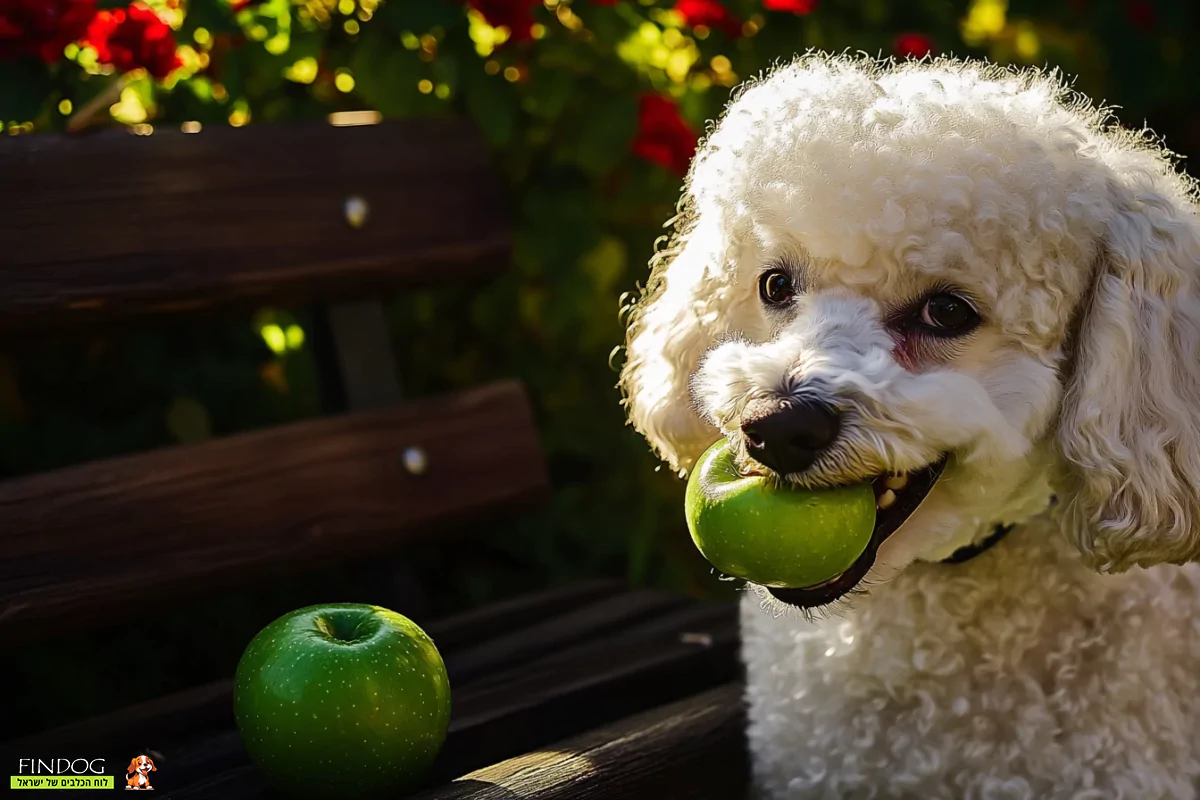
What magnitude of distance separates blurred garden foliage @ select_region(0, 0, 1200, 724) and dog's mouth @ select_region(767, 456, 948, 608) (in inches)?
46.1

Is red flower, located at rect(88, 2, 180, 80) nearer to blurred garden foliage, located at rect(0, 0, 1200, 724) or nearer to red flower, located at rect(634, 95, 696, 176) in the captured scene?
blurred garden foliage, located at rect(0, 0, 1200, 724)

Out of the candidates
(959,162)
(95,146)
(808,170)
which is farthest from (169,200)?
(959,162)

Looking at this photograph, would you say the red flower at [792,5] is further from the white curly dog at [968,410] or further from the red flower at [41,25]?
the red flower at [41,25]

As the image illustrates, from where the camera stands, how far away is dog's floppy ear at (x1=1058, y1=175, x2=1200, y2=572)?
1447mm

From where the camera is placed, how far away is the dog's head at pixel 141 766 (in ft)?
5.25

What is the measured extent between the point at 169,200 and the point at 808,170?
1.03 m

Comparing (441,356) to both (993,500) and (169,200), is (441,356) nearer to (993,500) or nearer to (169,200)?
(169,200)

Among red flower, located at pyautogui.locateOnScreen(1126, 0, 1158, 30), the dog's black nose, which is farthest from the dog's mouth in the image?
red flower, located at pyautogui.locateOnScreen(1126, 0, 1158, 30)

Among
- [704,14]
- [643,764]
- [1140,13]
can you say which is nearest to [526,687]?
[643,764]

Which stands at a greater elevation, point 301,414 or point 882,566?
point 301,414

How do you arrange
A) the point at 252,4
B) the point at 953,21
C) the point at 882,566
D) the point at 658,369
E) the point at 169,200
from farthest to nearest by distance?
the point at 953,21
the point at 252,4
the point at 169,200
the point at 658,369
the point at 882,566

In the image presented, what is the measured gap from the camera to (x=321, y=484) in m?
2.05

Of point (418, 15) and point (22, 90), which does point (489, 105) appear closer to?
point (418, 15)

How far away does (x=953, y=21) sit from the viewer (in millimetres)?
3316
